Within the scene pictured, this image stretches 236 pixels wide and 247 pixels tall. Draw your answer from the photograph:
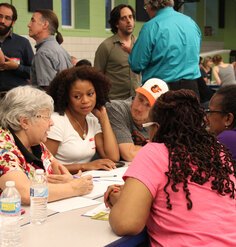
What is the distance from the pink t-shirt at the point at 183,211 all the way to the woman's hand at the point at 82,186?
2.08ft

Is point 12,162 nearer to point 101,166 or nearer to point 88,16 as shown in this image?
point 101,166

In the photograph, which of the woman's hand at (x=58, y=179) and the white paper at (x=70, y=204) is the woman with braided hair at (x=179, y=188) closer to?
the white paper at (x=70, y=204)

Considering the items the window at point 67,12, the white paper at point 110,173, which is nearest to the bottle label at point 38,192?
the white paper at point 110,173

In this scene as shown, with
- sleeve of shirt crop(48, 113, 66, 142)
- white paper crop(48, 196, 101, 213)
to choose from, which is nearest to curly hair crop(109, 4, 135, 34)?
sleeve of shirt crop(48, 113, 66, 142)

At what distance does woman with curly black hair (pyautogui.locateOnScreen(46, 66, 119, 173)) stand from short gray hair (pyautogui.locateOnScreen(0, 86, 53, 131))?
0.63 m

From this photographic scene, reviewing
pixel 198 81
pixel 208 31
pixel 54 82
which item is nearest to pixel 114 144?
pixel 54 82

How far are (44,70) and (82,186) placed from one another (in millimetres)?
2098

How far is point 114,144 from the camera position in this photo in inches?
129

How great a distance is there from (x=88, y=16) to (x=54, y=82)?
5.55m

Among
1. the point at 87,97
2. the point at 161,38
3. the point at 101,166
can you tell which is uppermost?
the point at 161,38

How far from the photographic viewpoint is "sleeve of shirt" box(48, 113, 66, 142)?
302cm

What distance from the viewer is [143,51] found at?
401 centimetres

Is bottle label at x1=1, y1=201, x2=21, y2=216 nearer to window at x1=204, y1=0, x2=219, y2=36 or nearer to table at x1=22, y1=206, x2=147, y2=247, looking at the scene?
table at x1=22, y1=206, x2=147, y2=247

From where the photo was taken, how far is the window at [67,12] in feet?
27.2
